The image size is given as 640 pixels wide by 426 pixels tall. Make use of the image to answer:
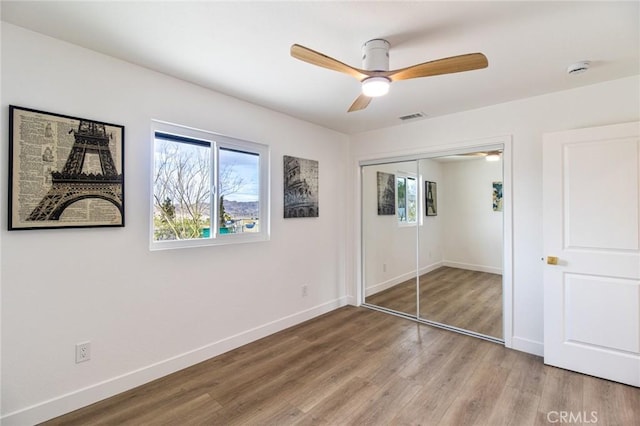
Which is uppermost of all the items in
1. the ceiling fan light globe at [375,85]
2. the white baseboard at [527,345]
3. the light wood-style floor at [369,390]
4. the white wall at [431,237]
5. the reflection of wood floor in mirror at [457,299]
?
the ceiling fan light globe at [375,85]

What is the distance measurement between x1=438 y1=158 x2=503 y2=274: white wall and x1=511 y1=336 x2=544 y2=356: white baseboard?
663mm

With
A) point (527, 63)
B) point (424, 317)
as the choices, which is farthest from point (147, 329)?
point (527, 63)

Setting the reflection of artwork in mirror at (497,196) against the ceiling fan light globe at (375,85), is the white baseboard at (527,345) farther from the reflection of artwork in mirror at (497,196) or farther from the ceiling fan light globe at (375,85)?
the ceiling fan light globe at (375,85)

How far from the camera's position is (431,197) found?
147 inches

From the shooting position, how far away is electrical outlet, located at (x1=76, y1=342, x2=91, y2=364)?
1987 millimetres

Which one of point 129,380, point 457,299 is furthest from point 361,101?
point 457,299

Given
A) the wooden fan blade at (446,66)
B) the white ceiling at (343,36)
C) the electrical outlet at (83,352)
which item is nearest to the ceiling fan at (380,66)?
the wooden fan blade at (446,66)

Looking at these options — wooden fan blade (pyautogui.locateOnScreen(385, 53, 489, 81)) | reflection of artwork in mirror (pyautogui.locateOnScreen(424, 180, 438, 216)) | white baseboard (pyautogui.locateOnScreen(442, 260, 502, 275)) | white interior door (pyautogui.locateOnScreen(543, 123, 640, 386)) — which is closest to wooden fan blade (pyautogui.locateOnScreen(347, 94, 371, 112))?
wooden fan blade (pyautogui.locateOnScreen(385, 53, 489, 81))

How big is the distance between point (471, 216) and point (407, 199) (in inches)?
30.8

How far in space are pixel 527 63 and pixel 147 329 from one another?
3487mm

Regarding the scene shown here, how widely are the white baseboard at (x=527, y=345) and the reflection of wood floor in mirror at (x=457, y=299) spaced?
0.18 metres

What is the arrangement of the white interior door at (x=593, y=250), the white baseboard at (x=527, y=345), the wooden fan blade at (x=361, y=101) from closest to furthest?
the wooden fan blade at (x=361, y=101), the white interior door at (x=593, y=250), the white baseboard at (x=527, y=345)

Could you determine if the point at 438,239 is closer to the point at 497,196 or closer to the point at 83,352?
the point at 497,196

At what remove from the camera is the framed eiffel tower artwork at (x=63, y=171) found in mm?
1762
